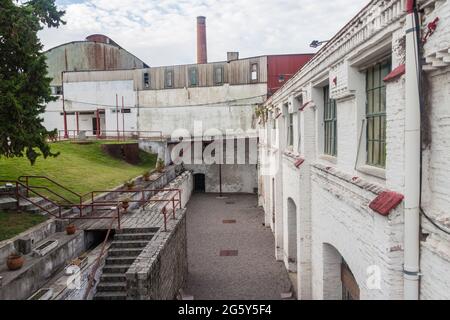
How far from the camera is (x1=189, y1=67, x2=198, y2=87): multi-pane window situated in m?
31.8

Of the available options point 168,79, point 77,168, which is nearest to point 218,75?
point 168,79

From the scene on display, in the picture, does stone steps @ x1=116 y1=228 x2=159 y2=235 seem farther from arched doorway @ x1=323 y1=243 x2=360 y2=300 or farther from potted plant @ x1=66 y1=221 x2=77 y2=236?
arched doorway @ x1=323 y1=243 x2=360 y2=300

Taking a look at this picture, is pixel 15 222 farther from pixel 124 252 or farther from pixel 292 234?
pixel 292 234

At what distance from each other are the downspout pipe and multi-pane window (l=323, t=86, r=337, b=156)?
3.50m

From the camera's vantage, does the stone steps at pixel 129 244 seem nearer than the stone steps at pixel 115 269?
No

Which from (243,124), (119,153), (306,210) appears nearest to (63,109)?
(119,153)

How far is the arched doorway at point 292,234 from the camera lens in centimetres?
1177

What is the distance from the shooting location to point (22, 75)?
8961 mm

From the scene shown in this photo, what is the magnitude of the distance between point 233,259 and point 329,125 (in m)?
8.07

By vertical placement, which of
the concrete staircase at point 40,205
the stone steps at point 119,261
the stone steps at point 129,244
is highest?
the concrete staircase at point 40,205

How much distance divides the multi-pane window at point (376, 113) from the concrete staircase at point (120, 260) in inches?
252

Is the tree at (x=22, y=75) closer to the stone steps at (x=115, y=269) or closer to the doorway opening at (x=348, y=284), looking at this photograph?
the stone steps at (x=115, y=269)

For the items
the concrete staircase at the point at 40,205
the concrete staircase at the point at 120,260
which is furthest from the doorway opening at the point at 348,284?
the concrete staircase at the point at 40,205
